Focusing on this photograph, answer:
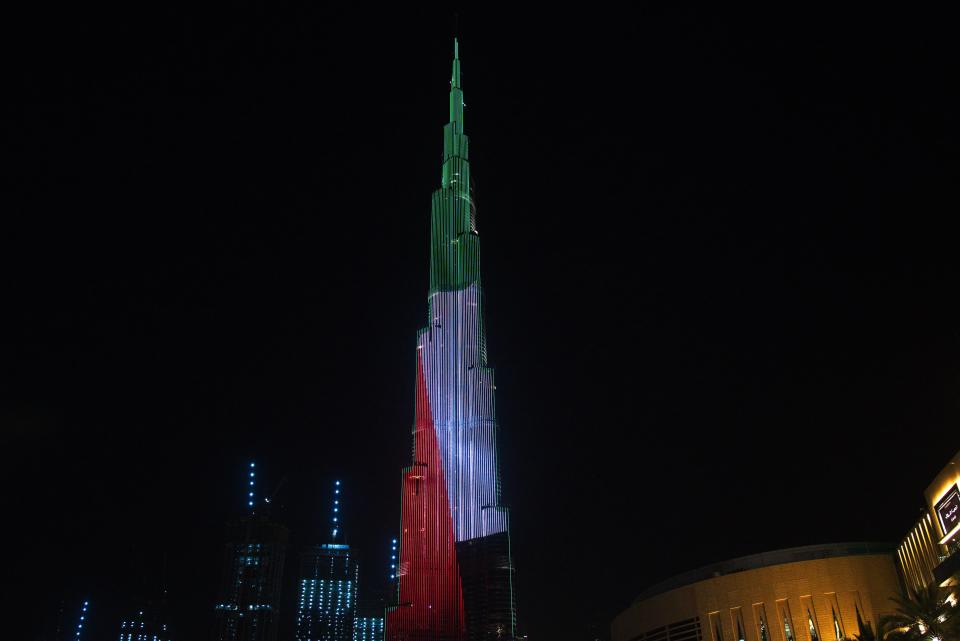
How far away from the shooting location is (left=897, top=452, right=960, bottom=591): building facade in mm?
55156

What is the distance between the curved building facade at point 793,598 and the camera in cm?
7919

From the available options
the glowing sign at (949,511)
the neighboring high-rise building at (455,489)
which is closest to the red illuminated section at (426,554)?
the neighboring high-rise building at (455,489)

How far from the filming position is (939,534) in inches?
2350

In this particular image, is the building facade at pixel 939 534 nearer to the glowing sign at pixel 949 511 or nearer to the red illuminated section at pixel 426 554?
the glowing sign at pixel 949 511

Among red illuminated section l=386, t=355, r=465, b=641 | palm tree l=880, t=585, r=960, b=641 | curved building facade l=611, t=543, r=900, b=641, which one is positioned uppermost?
red illuminated section l=386, t=355, r=465, b=641

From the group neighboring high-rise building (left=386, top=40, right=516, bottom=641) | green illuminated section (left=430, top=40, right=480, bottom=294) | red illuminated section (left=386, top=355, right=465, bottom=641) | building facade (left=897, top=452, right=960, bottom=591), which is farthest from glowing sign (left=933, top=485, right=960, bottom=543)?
green illuminated section (left=430, top=40, right=480, bottom=294)

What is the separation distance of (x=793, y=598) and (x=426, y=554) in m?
55.4

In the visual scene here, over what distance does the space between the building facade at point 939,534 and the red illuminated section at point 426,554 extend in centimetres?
6657

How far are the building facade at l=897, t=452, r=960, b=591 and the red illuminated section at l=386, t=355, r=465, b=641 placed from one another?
66.6 meters

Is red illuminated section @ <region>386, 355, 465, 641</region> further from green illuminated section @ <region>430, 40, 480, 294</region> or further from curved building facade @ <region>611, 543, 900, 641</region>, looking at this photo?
curved building facade @ <region>611, 543, 900, 641</region>

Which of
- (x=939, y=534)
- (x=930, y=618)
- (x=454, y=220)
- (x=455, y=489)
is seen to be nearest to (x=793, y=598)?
(x=939, y=534)

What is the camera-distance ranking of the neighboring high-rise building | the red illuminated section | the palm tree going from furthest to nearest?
the red illuminated section → the neighboring high-rise building → the palm tree

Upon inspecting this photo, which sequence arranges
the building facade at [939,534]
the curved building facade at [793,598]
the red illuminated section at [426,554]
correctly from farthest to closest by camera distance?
the red illuminated section at [426,554] < the curved building facade at [793,598] < the building facade at [939,534]

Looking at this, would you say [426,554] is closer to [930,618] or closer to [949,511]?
[949,511]
